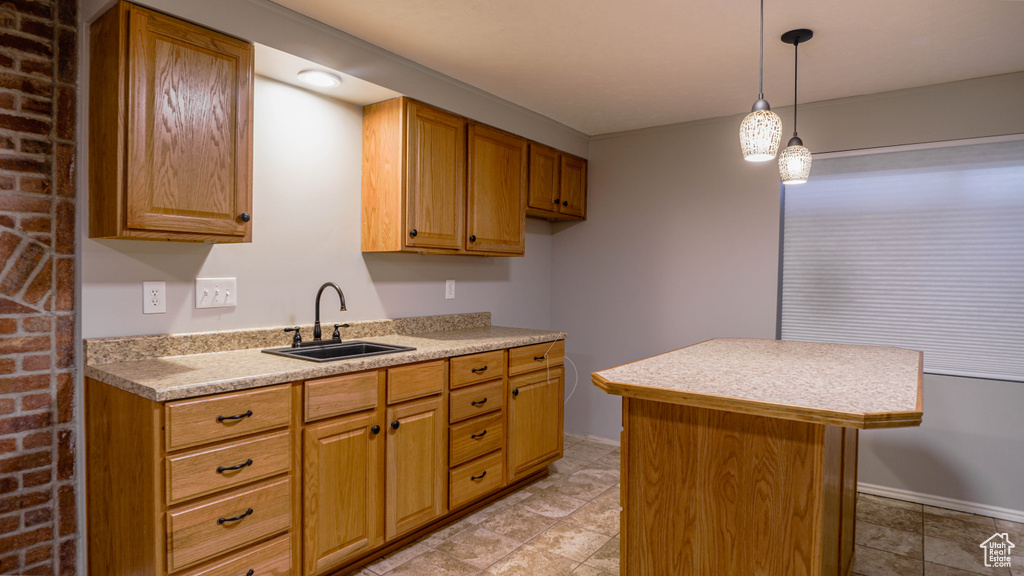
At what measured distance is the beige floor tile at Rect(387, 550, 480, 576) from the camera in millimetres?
2256

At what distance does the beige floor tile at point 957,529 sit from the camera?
2.68m

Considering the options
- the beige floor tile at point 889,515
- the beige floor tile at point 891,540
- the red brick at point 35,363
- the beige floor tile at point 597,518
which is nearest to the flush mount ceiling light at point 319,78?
the red brick at point 35,363

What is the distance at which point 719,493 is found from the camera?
160 centimetres

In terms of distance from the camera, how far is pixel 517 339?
9.92 ft

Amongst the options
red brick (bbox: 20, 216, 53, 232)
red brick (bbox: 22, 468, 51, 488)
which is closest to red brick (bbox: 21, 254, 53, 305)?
red brick (bbox: 20, 216, 53, 232)

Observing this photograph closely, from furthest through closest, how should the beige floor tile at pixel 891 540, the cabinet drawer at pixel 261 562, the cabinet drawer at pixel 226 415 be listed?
1. the beige floor tile at pixel 891 540
2. the cabinet drawer at pixel 261 562
3. the cabinet drawer at pixel 226 415

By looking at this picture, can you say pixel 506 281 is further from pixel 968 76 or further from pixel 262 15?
pixel 968 76

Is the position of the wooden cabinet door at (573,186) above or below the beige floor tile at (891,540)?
above

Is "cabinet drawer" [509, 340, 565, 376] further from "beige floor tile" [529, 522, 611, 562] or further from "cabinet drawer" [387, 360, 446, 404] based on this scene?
"beige floor tile" [529, 522, 611, 562]

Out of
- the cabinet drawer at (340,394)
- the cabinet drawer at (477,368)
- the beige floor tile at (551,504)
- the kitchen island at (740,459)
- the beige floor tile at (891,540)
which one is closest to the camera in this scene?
the kitchen island at (740,459)

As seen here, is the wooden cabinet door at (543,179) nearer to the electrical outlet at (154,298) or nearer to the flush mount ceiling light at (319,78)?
the flush mount ceiling light at (319,78)

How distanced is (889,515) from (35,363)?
386 cm

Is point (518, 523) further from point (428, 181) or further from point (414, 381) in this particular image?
point (428, 181)

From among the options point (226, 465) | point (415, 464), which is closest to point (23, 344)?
point (226, 465)
